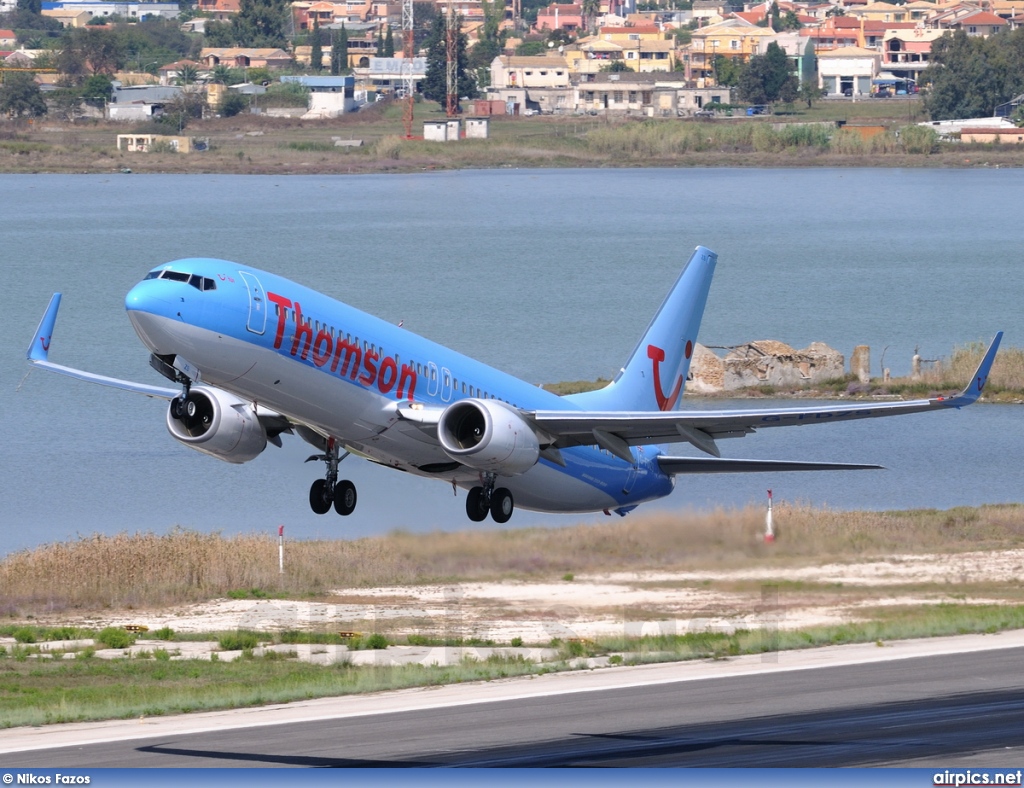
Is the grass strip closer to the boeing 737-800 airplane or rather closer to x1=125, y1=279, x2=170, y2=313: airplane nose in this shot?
the boeing 737-800 airplane

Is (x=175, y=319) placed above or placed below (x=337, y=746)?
above

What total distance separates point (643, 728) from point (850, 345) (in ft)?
324

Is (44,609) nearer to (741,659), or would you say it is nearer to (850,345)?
(741,659)

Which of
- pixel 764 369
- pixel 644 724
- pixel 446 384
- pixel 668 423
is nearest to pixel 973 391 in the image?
pixel 668 423

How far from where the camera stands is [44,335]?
146 ft

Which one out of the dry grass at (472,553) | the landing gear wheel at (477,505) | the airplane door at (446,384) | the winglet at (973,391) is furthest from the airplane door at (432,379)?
the winglet at (973,391)

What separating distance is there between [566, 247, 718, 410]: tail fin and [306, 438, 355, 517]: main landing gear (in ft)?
40.3

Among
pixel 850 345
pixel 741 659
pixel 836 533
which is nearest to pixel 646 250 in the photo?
pixel 850 345

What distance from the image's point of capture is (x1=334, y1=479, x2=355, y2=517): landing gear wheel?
42531 mm

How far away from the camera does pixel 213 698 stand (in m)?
45.0

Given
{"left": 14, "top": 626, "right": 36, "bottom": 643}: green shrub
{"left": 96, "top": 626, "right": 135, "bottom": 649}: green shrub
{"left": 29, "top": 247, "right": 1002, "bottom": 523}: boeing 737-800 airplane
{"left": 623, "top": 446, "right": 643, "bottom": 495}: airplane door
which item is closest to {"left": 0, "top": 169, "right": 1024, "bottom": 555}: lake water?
{"left": 623, "top": 446, "right": 643, "bottom": 495}: airplane door

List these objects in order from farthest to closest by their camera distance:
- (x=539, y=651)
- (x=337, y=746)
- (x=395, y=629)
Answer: (x=395, y=629)
(x=539, y=651)
(x=337, y=746)

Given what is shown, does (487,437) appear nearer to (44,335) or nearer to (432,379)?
(432,379)

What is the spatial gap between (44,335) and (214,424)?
7029 mm
